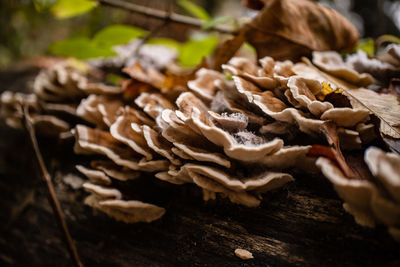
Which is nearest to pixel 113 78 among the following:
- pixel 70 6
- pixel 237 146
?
pixel 70 6

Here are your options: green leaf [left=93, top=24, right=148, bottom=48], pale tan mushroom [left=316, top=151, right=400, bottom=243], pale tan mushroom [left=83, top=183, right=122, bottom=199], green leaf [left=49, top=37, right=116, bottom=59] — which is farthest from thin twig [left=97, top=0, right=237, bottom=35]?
pale tan mushroom [left=316, top=151, right=400, bottom=243]

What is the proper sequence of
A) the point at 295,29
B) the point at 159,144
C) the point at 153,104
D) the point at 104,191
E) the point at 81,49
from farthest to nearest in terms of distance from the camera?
the point at 81,49, the point at 295,29, the point at 153,104, the point at 104,191, the point at 159,144

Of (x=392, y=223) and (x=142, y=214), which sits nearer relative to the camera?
(x=392, y=223)

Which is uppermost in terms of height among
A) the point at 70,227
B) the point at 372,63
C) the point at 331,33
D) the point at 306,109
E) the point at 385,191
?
the point at 331,33

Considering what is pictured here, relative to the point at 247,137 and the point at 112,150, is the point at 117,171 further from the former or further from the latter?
the point at 247,137

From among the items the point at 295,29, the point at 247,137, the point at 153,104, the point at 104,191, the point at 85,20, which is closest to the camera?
the point at 247,137

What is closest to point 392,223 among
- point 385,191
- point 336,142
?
point 385,191

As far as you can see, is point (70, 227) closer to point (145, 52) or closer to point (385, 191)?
point (385, 191)
